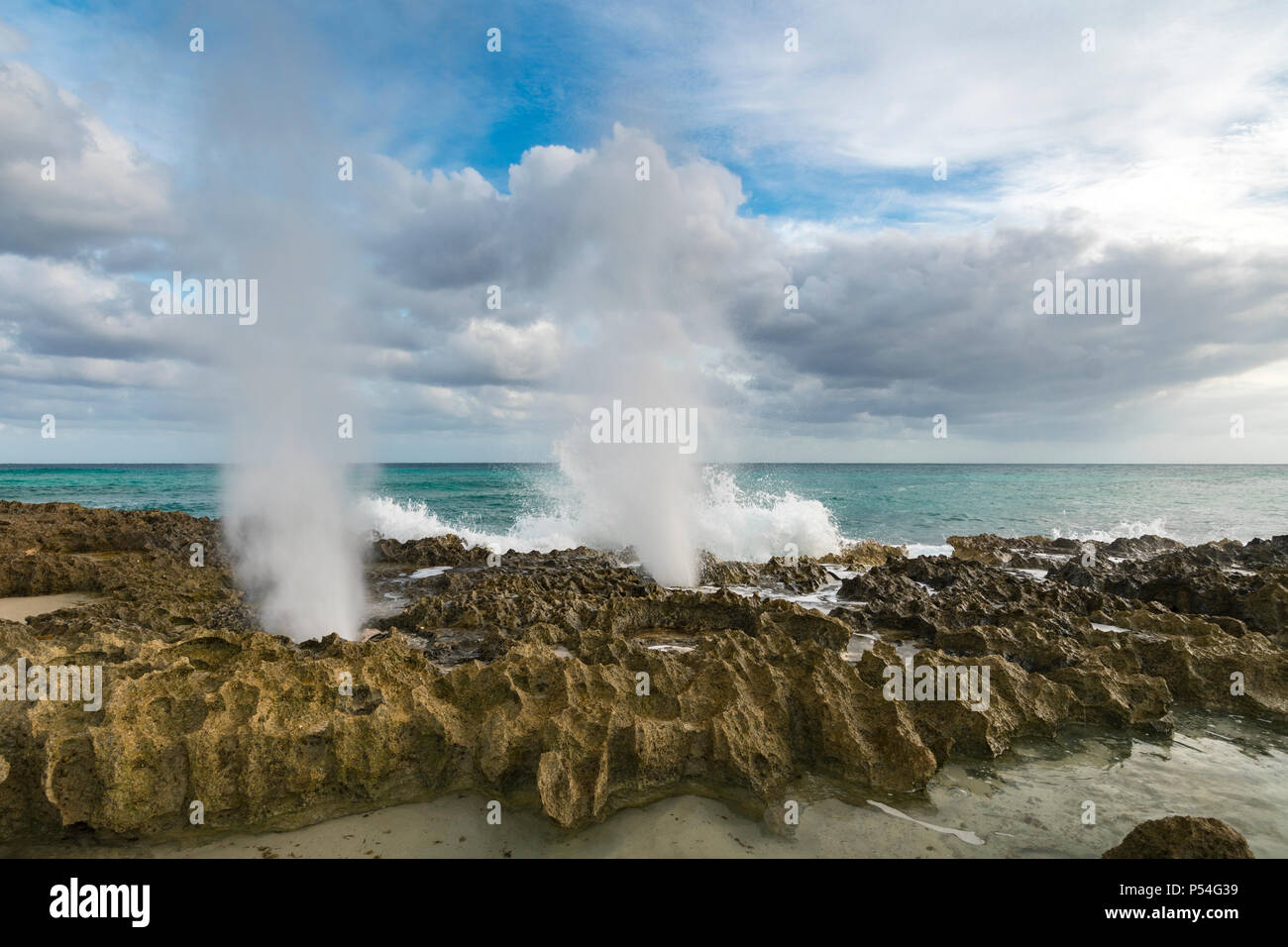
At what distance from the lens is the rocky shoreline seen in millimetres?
4094

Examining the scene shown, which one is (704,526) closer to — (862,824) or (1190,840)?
(862,824)

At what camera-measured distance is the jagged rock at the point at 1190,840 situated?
11.0 feet

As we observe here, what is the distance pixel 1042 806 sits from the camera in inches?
170

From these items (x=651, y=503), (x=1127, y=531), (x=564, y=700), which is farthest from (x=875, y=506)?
(x=564, y=700)

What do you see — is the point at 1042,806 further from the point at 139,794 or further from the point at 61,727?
the point at 61,727

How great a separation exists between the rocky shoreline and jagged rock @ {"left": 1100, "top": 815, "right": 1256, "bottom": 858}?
1.27 m

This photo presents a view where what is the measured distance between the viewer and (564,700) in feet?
16.5

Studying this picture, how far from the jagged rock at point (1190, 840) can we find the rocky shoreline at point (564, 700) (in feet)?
4.18

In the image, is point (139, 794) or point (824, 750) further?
point (824, 750)

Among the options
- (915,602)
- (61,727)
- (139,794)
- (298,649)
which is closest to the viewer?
(139,794)

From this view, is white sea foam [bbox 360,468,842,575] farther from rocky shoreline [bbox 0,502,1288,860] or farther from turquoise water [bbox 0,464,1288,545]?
rocky shoreline [bbox 0,502,1288,860]

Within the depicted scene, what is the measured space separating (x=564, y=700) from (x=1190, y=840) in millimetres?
3833

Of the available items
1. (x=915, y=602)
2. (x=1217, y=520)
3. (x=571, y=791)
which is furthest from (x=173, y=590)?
(x=1217, y=520)
